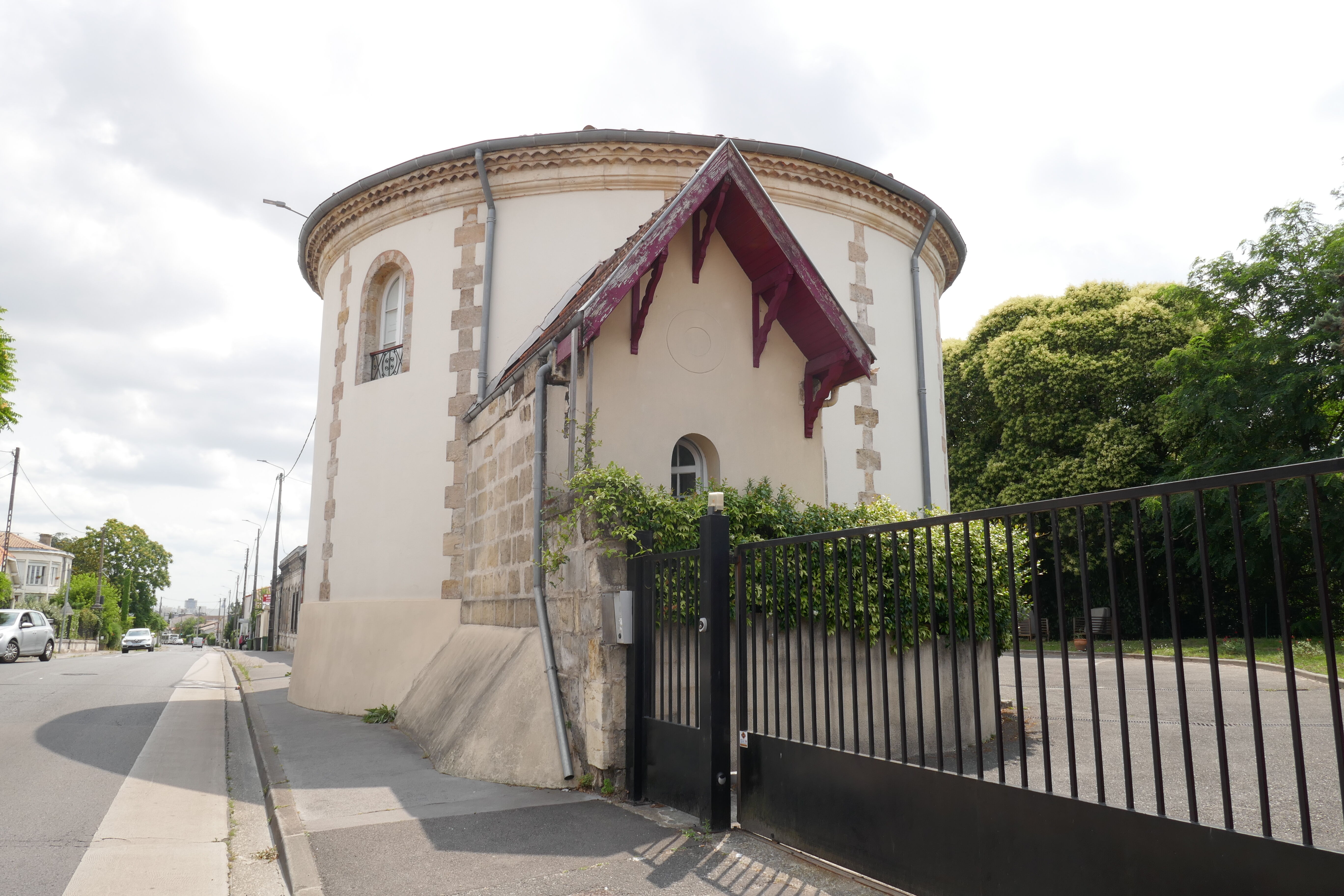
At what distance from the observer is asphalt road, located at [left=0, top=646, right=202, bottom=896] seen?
536cm

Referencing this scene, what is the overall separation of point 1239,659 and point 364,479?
14.2 metres

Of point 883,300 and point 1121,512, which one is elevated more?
point 883,300

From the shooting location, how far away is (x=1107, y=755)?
6.97 m

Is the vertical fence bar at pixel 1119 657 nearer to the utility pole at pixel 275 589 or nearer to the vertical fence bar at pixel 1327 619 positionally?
the vertical fence bar at pixel 1327 619

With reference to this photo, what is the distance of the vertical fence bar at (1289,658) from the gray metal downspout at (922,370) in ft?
33.1

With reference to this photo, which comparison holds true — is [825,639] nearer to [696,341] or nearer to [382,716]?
[696,341]

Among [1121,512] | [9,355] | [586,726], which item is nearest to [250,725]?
[586,726]

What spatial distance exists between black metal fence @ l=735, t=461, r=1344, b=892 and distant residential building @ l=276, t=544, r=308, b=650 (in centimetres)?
2787

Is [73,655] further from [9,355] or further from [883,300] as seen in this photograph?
[883,300]

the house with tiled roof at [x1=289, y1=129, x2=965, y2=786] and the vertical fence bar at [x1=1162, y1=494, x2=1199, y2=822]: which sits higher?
the house with tiled roof at [x1=289, y1=129, x2=965, y2=786]

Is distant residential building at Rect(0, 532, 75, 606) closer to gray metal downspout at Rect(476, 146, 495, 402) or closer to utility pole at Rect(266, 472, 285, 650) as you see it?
→ utility pole at Rect(266, 472, 285, 650)

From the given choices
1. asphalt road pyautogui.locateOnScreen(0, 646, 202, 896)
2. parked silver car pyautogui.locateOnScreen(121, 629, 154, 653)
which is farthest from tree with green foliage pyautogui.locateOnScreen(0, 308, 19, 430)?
parked silver car pyautogui.locateOnScreen(121, 629, 154, 653)

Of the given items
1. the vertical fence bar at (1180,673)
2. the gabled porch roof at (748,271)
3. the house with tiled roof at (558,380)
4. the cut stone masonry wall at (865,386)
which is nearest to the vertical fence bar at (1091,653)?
the vertical fence bar at (1180,673)

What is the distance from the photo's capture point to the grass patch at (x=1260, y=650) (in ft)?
43.1
